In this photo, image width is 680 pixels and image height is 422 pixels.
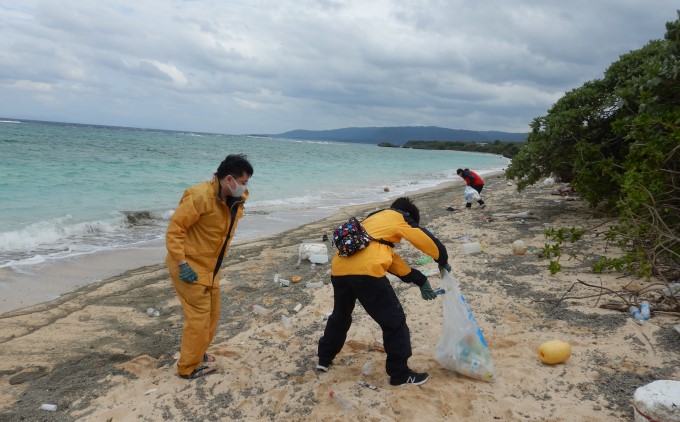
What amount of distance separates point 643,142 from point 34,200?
14002mm

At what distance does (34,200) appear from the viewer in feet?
41.6

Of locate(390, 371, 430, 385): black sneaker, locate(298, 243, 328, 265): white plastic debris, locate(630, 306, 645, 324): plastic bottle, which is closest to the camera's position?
locate(390, 371, 430, 385): black sneaker

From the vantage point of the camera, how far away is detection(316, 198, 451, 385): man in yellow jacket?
3.20 metres

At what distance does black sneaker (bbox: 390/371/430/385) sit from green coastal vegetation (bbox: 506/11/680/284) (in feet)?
8.22

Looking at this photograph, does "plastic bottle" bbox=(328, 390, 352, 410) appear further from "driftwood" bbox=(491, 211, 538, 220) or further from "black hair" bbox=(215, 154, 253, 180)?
"driftwood" bbox=(491, 211, 538, 220)

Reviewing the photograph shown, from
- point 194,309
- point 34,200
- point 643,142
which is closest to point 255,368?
point 194,309

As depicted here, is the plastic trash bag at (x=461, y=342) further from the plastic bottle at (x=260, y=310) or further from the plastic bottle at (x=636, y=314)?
the plastic bottle at (x=260, y=310)

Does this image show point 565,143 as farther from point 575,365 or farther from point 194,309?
point 194,309

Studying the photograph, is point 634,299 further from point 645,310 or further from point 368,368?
point 368,368

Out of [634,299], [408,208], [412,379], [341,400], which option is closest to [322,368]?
[341,400]

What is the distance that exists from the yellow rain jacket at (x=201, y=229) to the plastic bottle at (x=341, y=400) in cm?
126

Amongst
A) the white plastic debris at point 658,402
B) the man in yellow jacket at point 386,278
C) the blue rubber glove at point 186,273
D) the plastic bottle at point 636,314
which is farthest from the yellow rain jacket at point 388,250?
the plastic bottle at point 636,314

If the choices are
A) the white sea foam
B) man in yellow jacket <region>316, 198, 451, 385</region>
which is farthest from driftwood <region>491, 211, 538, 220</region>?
man in yellow jacket <region>316, 198, 451, 385</region>

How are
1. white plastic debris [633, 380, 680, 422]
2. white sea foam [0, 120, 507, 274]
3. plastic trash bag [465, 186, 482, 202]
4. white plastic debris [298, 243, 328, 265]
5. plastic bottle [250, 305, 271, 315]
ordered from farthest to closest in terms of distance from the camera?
plastic trash bag [465, 186, 482, 202], white sea foam [0, 120, 507, 274], white plastic debris [298, 243, 328, 265], plastic bottle [250, 305, 271, 315], white plastic debris [633, 380, 680, 422]
